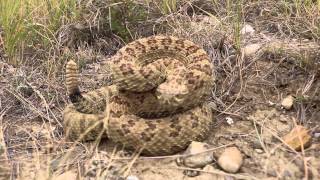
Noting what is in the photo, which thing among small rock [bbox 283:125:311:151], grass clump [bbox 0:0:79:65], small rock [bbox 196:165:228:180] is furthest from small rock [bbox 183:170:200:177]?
grass clump [bbox 0:0:79:65]

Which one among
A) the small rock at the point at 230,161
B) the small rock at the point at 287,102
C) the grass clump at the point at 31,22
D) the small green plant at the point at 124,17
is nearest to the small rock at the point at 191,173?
the small rock at the point at 230,161

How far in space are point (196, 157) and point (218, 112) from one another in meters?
0.67

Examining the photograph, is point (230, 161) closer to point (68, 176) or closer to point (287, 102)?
point (287, 102)

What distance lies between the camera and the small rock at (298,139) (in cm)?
345

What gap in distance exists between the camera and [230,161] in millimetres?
3385

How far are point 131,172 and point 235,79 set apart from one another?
4.34 feet

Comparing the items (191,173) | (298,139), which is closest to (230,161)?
(191,173)

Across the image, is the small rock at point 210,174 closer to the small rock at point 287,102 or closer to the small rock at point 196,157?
the small rock at point 196,157

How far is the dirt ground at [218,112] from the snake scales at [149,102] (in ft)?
0.38

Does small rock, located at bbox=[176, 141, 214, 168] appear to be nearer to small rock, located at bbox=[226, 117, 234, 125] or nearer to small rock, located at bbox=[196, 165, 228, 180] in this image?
small rock, located at bbox=[196, 165, 228, 180]

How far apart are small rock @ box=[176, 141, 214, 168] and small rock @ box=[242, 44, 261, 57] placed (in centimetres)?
124

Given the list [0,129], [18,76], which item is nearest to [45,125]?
[0,129]

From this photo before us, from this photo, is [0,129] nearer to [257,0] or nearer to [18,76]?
[18,76]

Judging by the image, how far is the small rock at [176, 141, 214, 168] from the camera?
345 cm
